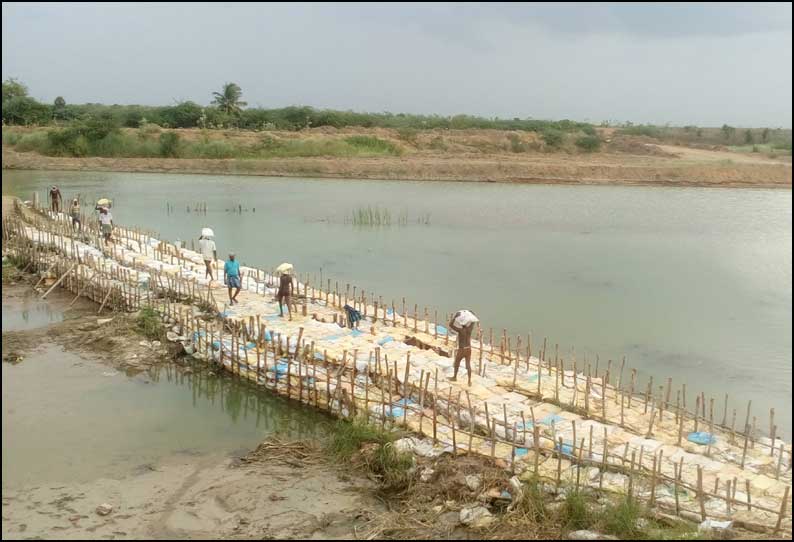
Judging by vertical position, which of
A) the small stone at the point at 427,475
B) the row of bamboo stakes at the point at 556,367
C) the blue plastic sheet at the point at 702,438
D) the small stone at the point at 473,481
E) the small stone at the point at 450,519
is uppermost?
the row of bamboo stakes at the point at 556,367

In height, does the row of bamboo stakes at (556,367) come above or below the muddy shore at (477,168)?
below

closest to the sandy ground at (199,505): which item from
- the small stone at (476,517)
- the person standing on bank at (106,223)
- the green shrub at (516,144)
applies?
the small stone at (476,517)

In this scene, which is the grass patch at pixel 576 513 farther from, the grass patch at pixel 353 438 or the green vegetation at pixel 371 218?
the green vegetation at pixel 371 218

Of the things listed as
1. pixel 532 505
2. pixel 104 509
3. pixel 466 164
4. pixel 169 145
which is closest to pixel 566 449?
pixel 532 505

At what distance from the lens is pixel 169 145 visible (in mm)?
38062

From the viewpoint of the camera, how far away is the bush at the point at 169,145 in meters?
38.0

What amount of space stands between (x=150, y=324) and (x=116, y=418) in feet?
8.76

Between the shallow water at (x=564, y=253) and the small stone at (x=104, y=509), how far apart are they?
6706 mm

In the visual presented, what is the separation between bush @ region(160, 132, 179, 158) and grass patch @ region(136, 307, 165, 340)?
2883 cm

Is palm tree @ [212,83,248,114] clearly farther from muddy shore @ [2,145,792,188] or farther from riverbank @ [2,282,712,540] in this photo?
riverbank @ [2,282,712,540]

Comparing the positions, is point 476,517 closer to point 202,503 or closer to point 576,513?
point 576,513

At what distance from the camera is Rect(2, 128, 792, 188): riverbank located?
32.9m

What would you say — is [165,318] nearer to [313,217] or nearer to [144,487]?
[144,487]

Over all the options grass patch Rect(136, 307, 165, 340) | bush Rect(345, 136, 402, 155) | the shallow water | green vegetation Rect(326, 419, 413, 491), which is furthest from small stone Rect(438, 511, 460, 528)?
bush Rect(345, 136, 402, 155)
